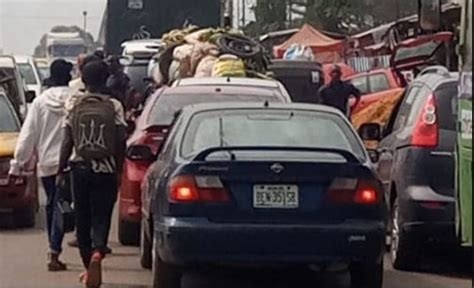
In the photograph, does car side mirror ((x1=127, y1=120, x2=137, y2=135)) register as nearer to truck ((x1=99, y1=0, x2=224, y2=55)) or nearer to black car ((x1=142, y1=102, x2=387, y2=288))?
black car ((x1=142, y1=102, x2=387, y2=288))

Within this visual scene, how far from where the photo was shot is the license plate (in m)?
10.0

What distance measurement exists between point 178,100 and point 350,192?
13.6ft

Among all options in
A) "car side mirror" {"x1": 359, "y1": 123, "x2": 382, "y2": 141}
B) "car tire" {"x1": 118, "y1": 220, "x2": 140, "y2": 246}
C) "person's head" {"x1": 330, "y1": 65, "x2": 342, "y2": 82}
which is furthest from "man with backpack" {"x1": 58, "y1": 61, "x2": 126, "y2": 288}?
"person's head" {"x1": 330, "y1": 65, "x2": 342, "y2": 82}

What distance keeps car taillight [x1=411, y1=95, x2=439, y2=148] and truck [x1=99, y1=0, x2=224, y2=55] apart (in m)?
17.7

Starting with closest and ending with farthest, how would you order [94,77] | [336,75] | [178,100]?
[94,77], [178,100], [336,75]

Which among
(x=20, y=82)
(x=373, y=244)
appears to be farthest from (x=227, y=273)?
(x=20, y=82)

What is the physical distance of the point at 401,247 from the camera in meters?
12.3

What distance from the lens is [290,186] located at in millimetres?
10062

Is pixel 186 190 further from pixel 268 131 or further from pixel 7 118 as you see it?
pixel 7 118

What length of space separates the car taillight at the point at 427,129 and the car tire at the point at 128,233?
11.0 feet

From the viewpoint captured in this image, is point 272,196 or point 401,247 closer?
point 272,196

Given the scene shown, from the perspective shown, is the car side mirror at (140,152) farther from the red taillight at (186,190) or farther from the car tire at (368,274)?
the car tire at (368,274)

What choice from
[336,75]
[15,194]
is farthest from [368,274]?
[336,75]

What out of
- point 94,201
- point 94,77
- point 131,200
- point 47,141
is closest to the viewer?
point 94,201
